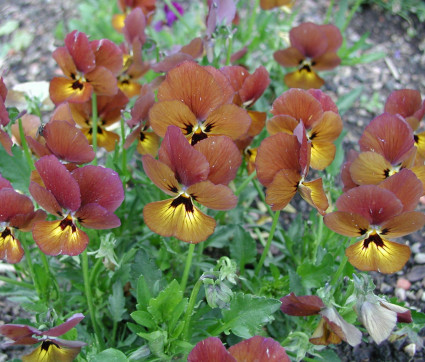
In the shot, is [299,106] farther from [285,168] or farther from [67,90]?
[67,90]

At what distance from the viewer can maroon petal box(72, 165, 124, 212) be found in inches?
51.4

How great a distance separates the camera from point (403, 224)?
1349 millimetres

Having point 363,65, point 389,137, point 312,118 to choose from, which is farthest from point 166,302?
point 363,65

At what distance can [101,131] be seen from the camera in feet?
6.20

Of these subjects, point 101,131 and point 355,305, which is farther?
point 101,131

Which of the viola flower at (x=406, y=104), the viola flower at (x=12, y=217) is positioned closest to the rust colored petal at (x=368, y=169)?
the viola flower at (x=406, y=104)

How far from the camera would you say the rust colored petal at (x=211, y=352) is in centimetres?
110

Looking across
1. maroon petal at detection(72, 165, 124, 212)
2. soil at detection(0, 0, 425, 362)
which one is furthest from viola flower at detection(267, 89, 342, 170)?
soil at detection(0, 0, 425, 362)

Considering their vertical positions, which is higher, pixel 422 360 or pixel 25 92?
pixel 25 92

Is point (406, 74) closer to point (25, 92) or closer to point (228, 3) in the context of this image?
point (228, 3)

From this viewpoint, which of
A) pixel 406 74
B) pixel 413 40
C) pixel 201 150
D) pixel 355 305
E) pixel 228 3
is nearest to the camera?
pixel 201 150

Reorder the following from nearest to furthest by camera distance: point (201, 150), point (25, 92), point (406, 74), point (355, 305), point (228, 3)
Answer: point (201, 150) < point (355, 305) < point (228, 3) < point (25, 92) < point (406, 74)

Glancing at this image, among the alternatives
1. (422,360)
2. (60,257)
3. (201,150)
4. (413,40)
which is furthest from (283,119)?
(413,40)

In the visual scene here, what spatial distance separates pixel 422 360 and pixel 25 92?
1747 mm
